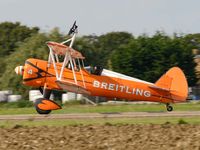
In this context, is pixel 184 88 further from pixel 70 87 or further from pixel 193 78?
pixel 193 78

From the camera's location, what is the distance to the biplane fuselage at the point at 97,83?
28969 mm

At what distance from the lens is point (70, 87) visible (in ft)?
95.2


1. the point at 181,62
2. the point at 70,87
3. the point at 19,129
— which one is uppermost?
the point at 181,62

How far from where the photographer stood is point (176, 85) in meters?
29.7

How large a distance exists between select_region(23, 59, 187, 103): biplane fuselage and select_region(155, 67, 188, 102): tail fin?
0.35 m

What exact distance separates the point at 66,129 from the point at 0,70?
53648mm

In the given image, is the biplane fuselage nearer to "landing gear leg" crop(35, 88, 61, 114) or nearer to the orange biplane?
the orange biplane

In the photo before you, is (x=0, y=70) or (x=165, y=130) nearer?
(x=165, y=130)

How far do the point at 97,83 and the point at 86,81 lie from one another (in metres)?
0.60

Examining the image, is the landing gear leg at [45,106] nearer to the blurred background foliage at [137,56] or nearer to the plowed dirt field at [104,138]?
the plowed dirt field at [104,138]

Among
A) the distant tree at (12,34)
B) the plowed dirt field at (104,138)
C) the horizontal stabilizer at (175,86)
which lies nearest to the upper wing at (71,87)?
the horizontal stabilizer at (175,86)

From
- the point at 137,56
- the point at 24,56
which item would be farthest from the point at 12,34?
the point at 137,56

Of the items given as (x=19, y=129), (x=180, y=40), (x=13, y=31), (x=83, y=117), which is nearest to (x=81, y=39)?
(x=180, y=40)

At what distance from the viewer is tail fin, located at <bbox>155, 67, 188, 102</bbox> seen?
2962 centimetres
